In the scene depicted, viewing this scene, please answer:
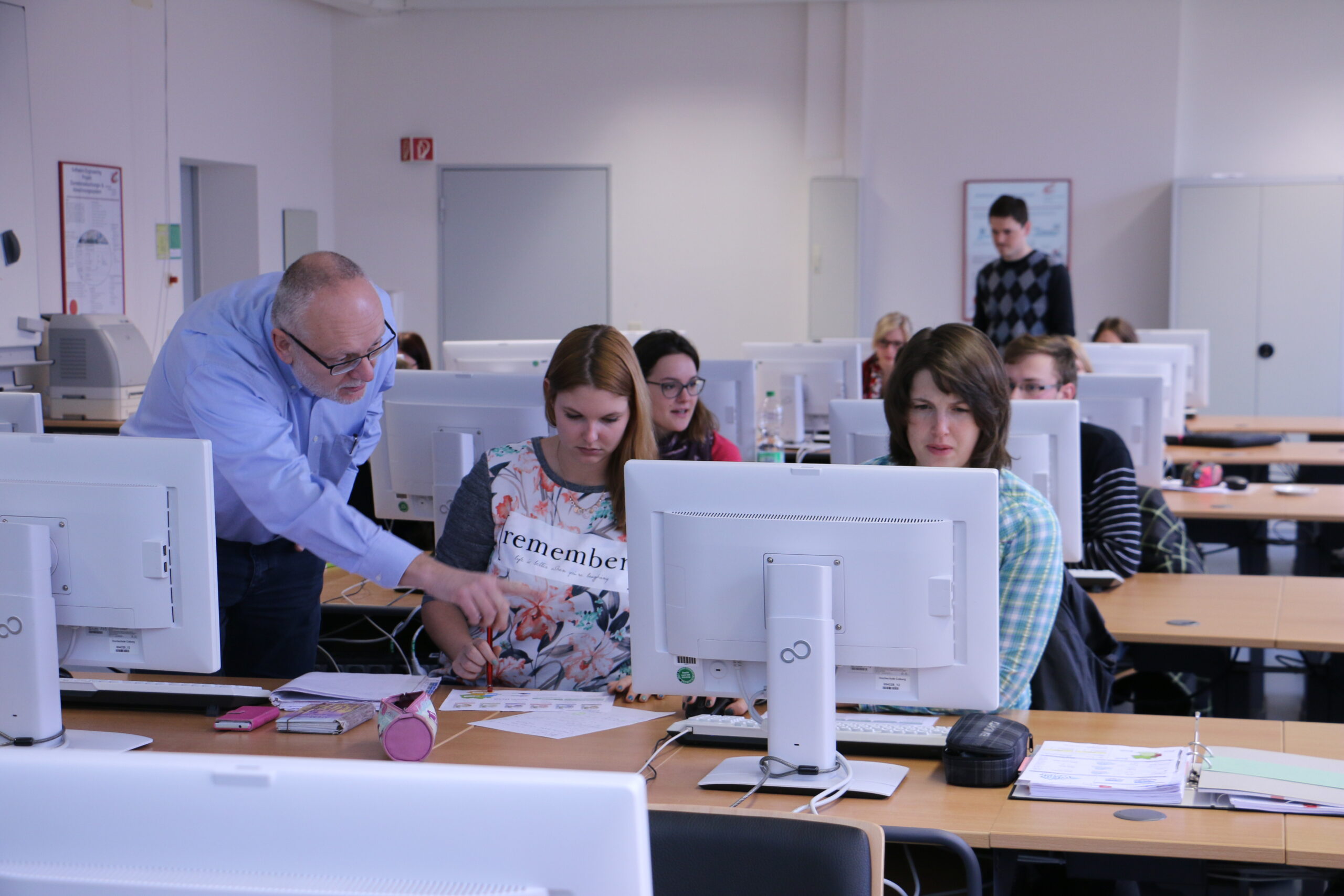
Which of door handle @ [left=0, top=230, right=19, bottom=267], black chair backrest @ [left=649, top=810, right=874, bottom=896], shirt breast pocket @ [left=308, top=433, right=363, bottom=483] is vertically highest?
door handle @ [left=0, top=230, right=19, bottom=267]

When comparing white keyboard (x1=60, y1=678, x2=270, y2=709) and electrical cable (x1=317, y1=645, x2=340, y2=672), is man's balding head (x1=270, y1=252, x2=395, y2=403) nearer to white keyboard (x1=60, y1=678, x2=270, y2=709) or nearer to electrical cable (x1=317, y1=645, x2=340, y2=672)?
white keyboard (x1=60, y1=678, x2=270, y2=709)

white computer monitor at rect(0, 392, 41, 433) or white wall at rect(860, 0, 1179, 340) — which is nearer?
white computer monitor at rect(0, 392, 41, 433)

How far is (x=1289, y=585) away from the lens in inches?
122

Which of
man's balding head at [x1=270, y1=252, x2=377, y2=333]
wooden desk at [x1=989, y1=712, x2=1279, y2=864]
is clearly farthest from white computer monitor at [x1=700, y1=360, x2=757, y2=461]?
wooden desk at [x1=989, y1=712, x2=1279, y2=864]

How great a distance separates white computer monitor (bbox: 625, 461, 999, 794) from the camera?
68.0 inches

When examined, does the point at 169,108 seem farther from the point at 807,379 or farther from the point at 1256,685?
the point at 1256,685

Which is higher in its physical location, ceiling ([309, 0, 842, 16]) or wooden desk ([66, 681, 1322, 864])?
ceiling ([309, 0, 842, 16])

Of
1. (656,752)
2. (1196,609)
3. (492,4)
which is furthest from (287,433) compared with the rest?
(492,4)

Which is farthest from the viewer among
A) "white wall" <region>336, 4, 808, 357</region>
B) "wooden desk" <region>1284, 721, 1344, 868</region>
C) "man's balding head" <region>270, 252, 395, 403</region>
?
"white wall" <region>336, 4, 808, 357</region>

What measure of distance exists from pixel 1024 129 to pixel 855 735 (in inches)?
275

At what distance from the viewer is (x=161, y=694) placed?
2.24m

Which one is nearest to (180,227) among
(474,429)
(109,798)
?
(474,429)

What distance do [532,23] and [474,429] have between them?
6.19 meters

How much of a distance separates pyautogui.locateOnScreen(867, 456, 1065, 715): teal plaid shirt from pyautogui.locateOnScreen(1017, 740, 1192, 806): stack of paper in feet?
0.56
